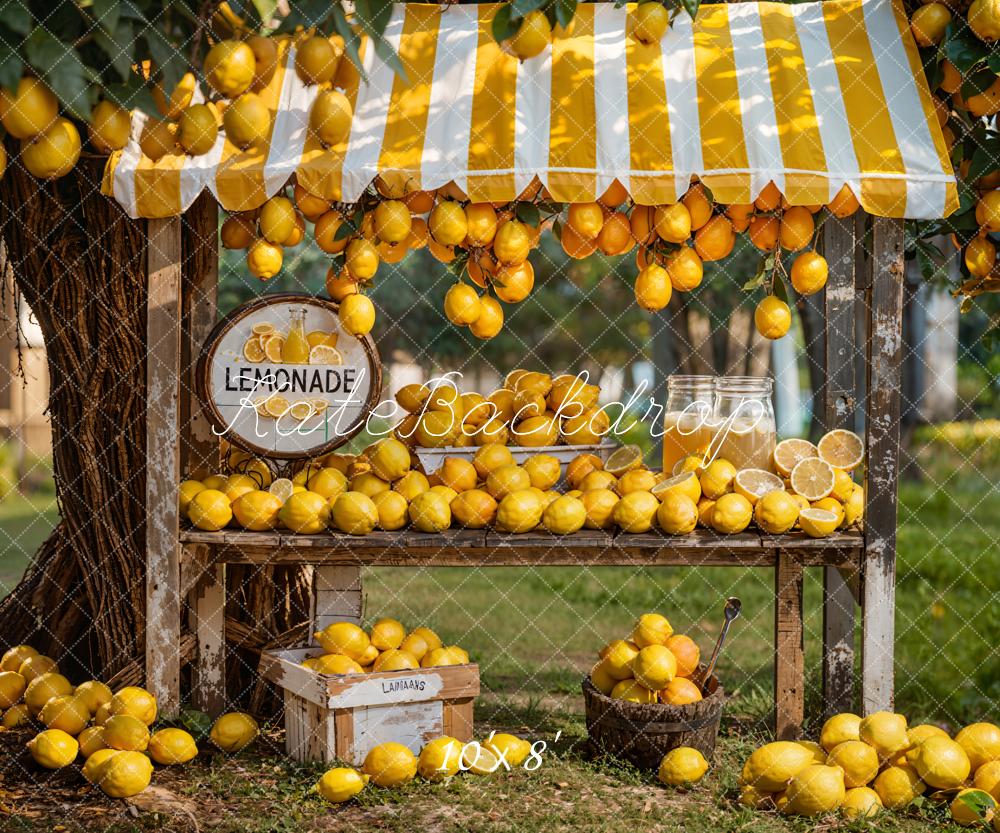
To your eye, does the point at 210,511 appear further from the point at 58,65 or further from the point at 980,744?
the point at 980,744

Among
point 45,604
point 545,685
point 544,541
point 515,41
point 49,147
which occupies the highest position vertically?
point 515,41

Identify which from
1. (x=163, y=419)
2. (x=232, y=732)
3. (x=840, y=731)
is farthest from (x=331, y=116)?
(x=840, y=731)

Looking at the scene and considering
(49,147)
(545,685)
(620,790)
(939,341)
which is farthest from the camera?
(939,341)

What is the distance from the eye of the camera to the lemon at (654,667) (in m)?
3.89

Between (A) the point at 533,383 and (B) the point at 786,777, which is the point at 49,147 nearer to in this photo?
(A) the point at 533,383

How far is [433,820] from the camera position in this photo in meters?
3.52

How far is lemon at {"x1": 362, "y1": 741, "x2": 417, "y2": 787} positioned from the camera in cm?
369

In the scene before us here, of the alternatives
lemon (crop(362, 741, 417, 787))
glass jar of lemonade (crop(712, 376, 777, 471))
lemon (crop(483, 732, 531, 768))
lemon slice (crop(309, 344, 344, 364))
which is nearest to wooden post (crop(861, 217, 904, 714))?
glass jar of lemonade (crop(712, 376, 777, 471))

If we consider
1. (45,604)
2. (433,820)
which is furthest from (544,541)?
(45,604)

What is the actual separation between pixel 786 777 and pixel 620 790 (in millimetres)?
546

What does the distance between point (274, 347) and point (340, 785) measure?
1587 mm

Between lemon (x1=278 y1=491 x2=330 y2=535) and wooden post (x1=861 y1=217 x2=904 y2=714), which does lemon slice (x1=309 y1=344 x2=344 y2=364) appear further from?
wooden post (x1=861 y1=217 x2=904 y2=714)

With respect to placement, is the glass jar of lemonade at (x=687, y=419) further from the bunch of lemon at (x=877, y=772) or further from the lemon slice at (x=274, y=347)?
the lemon slice at (x=274, y=347)

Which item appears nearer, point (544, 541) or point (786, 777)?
point (786, 777)
